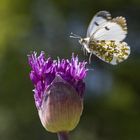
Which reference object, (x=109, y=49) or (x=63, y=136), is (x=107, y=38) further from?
(x=63, y=136)

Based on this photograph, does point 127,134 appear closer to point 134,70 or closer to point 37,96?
point 134,70

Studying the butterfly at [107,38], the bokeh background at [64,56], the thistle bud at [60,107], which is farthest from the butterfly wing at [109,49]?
the bokeh background at [64,56]

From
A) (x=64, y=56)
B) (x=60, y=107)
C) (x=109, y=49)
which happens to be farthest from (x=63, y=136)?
(x=64, y=56)

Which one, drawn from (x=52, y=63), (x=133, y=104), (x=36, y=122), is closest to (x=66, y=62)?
(x=52, y=63)

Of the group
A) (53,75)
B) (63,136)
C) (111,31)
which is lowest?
(63,136)

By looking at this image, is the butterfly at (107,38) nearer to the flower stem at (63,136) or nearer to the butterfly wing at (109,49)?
the butterfly wing at (109,49)

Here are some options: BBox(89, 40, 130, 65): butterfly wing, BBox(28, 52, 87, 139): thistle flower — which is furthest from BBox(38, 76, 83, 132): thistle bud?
BBox(89, 40, 130, 65): butterfly wing

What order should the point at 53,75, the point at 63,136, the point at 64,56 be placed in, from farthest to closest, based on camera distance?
the point at 64,56 → the point at 53,75 → the point at 63,136
